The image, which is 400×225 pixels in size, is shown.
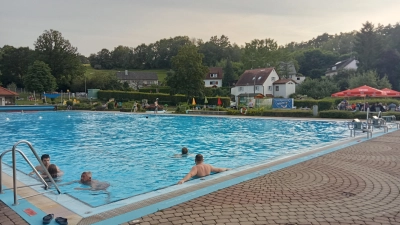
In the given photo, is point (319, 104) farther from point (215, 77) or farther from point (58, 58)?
point (58, 58)

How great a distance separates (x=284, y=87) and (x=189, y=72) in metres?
22.4

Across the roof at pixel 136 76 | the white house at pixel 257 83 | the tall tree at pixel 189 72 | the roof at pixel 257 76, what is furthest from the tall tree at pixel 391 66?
the roof at pixel 136 76

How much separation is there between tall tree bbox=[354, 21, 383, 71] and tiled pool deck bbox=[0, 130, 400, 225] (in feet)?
217

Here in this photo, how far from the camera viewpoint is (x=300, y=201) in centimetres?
511

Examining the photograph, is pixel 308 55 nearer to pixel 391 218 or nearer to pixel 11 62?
pixel 11 62

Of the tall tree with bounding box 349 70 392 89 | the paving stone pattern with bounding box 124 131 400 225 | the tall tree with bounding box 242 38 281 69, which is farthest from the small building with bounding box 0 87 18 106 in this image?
the tall tree with bounding box 349 70 392 89

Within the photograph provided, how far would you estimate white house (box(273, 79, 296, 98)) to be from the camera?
57.0m

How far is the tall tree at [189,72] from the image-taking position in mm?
42469

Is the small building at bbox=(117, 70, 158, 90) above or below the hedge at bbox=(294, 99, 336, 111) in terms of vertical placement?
above

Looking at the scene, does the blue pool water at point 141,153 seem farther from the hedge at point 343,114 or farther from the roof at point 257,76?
the roof at point 257,76

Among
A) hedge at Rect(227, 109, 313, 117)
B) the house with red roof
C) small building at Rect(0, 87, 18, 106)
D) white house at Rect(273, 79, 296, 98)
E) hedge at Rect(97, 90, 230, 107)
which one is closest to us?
hedge at Rect(227, 109, 313, 117)

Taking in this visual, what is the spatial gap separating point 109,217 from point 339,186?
428 centimetres

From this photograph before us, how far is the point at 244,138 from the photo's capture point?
16.1 m

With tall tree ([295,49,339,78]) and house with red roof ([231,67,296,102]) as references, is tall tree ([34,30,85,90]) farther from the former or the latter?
tall tree ([295,49,339,78])
